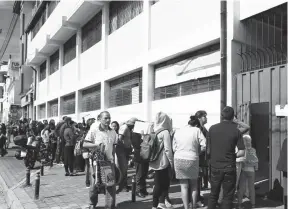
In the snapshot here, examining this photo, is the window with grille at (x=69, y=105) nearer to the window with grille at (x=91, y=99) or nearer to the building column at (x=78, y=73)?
the building column at (x=78, y=73)

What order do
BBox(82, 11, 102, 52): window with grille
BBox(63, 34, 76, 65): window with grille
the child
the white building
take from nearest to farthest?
the child
the white building
BBox(82, 11, 102, 52): window with grille
BBox(63, 34, 76, 65): window with grille

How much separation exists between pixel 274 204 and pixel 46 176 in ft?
21.7

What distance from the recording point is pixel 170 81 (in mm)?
9797

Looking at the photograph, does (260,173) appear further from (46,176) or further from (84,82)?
(84,82)

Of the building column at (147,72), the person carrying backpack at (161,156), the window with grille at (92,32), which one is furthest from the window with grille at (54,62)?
the person carrying backpack at (161,156)

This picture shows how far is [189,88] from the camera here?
903 cm

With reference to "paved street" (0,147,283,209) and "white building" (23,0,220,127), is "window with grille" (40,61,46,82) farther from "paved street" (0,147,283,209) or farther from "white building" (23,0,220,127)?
"paved street" (0,147,283,209)

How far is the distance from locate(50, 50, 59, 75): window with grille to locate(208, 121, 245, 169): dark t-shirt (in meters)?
18.7

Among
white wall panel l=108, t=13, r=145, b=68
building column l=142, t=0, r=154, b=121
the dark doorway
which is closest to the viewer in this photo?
the dark doorway

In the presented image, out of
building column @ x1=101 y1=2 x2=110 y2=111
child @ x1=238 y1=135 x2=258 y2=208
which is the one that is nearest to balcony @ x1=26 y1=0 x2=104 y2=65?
building column @ x1=101 y1=2 x2=110 y2=111

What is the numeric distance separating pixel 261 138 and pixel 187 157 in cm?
243

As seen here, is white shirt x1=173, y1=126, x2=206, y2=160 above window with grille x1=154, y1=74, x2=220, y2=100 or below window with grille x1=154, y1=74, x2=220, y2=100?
below

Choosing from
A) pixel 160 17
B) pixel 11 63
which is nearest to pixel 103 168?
pixel 160 17

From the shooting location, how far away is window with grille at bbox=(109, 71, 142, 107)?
11734 mm
